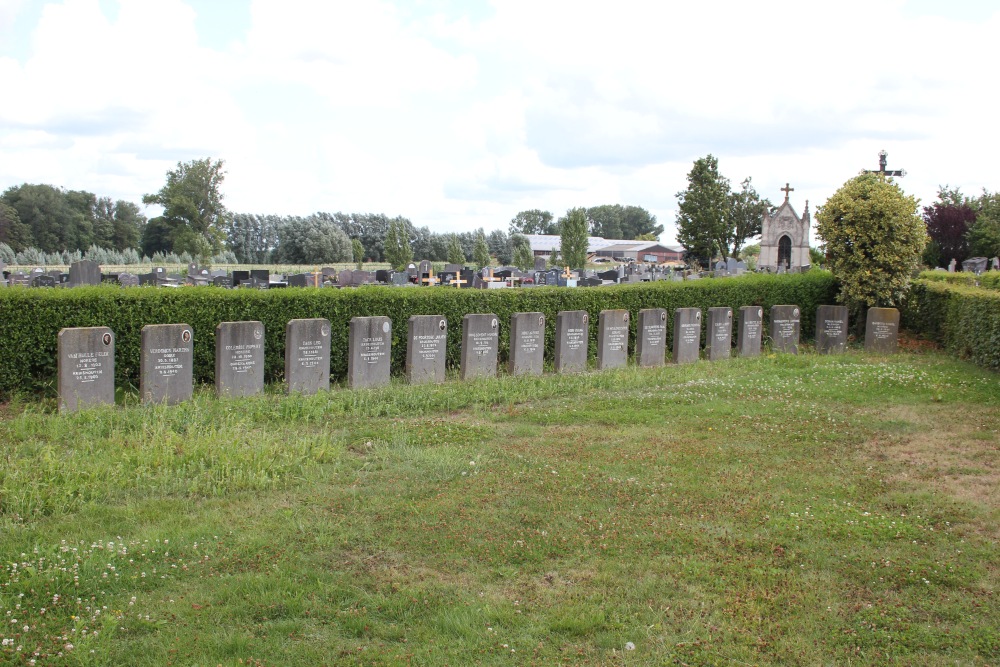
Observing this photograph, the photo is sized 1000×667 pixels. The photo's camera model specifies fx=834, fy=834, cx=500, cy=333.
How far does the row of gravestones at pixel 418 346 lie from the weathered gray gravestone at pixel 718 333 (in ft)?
0.06

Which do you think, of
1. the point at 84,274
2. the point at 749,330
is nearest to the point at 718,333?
the point at 749,330

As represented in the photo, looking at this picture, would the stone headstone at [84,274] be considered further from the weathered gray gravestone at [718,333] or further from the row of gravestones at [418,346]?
the weathered gray gravestone at [718,333]

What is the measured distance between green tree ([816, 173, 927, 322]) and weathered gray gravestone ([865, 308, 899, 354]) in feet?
3.98

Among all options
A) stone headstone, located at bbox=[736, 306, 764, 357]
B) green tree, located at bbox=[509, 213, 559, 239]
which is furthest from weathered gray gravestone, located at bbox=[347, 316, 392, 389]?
green tree, located at bbox=[509, 213, 559, 239]

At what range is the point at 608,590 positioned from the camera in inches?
194

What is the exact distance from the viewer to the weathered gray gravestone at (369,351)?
1173 cm

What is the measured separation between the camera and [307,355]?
11.3 m

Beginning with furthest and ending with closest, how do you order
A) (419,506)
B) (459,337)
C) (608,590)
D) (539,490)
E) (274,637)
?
(459,337) → (539,490) → (419,506) → (608,590) → (274,637)

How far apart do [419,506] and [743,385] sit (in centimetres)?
698

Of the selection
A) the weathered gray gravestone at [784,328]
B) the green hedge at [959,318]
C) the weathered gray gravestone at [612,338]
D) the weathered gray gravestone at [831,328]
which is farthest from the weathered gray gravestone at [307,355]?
the weathered gray gravestone at [831,328]

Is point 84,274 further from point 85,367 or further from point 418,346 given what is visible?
point 85,367

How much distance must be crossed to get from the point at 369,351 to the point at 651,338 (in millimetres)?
5554

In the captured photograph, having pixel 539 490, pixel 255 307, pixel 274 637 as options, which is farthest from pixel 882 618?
pixel 255 307

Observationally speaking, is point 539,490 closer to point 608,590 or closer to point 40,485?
point 608,590
